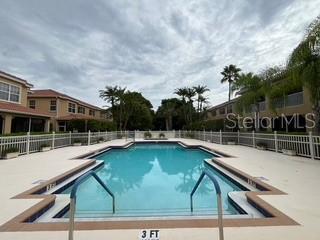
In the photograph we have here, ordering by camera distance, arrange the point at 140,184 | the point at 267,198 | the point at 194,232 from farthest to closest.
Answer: the point at 140,184, the point at 267,198, the point at 194,232

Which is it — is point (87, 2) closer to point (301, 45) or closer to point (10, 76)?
point (301, 45)

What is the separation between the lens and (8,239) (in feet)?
9.09

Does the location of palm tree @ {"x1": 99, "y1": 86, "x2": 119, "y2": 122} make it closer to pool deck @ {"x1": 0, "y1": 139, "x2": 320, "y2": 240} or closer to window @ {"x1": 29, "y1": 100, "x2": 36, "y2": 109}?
window @ {"x1": 29, "y1": 100, "x2": 36, "y2": 109}

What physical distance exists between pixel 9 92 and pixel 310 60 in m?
22.0

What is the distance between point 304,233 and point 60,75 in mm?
22378

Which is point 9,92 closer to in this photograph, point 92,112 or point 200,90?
point 92,112

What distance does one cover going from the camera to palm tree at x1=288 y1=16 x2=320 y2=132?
9367 millimetres

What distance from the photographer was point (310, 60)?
984cm

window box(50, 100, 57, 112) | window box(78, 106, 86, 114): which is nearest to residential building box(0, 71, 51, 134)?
window box(50, 100, 57, 112)

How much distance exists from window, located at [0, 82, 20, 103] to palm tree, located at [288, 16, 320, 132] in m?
21.0

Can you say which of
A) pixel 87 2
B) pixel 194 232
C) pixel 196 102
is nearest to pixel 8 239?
pixel 194 232

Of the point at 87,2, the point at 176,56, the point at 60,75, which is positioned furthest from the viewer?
the point at 60,75

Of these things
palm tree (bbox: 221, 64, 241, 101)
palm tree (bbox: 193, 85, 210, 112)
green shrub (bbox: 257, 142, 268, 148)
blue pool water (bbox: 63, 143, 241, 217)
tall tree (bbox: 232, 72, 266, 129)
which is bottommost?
blue pool water (bbox: 63, 143, 241, 217)

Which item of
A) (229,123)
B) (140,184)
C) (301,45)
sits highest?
(301,45)
